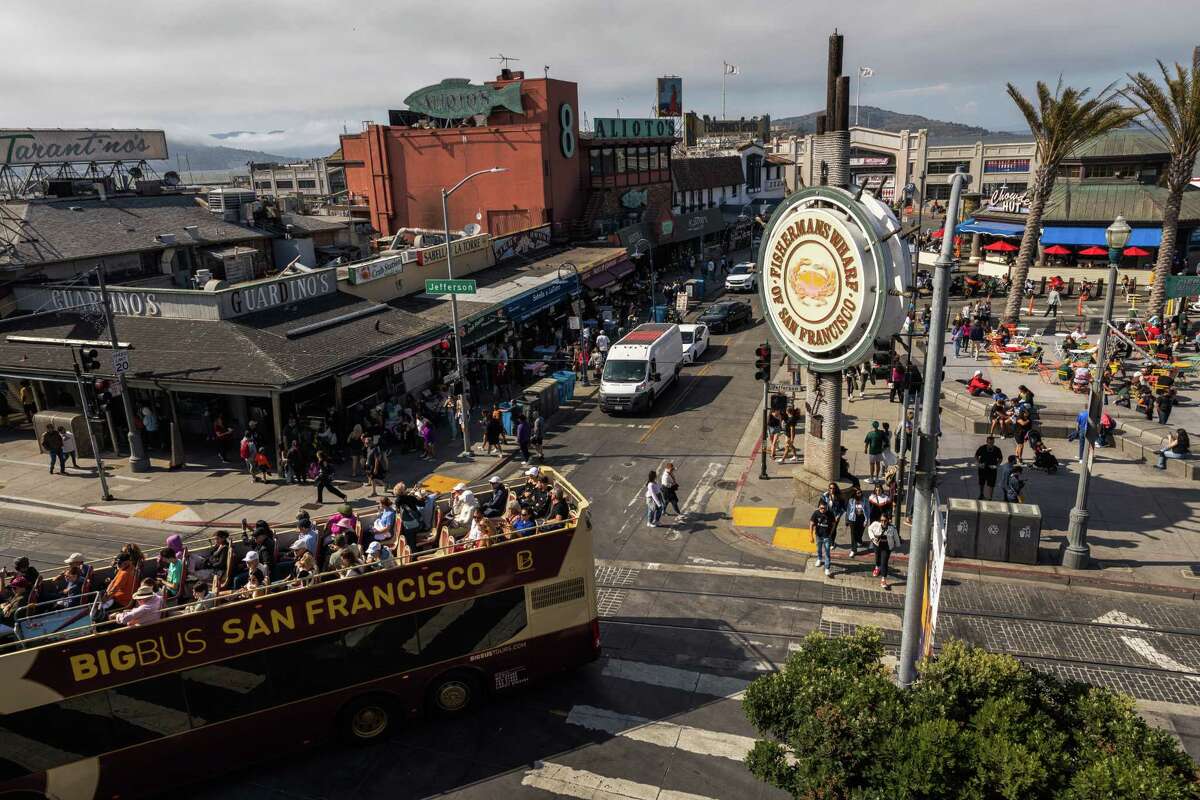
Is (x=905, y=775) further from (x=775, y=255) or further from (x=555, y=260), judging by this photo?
(x=555, y=260)

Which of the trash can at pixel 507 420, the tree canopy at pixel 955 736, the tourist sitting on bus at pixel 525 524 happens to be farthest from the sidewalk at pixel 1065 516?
the tree canopy at pixel 955 736

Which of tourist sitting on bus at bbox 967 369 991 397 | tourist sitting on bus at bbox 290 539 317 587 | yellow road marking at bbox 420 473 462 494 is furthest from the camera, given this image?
tourist sitting on bus at bbox 967 369 991 397

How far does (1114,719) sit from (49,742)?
1250cm

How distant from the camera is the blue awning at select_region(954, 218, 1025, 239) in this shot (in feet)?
164

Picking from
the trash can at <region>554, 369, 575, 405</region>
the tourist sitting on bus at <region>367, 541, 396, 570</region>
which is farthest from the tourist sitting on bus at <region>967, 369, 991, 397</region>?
the tourist sitting on bus at <region>367, 541, 396, 570</region>

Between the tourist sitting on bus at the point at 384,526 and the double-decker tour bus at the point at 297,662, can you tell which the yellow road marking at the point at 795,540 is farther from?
the tourist sitting on bus at the point at 384,526

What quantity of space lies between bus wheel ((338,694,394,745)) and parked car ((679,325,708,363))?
2603 cm

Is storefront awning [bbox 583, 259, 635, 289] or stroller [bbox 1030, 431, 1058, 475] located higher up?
storefront awning [bbox 583, 259, 635, 289]

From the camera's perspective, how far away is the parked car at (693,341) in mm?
36594

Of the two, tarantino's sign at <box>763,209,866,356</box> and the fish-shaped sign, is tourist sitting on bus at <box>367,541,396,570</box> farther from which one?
the fish-shaped sign

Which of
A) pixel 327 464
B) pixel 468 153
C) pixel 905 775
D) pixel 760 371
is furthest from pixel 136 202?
pixel 905 775

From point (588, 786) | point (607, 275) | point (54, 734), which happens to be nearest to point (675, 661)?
point (588, 786)

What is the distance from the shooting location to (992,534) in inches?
671

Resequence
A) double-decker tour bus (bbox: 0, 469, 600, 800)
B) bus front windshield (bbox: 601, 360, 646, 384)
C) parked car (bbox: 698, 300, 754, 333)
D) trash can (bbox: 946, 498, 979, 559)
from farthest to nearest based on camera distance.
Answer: parked car (bbox: 698, 300, 754, 333)
bus front windshield (bbox: 601, 360, 646, 384)
trash can (bbox: 946, 498, 979, 559)
double-decker tour bus (bbox: 0, 469, 600, 800)
